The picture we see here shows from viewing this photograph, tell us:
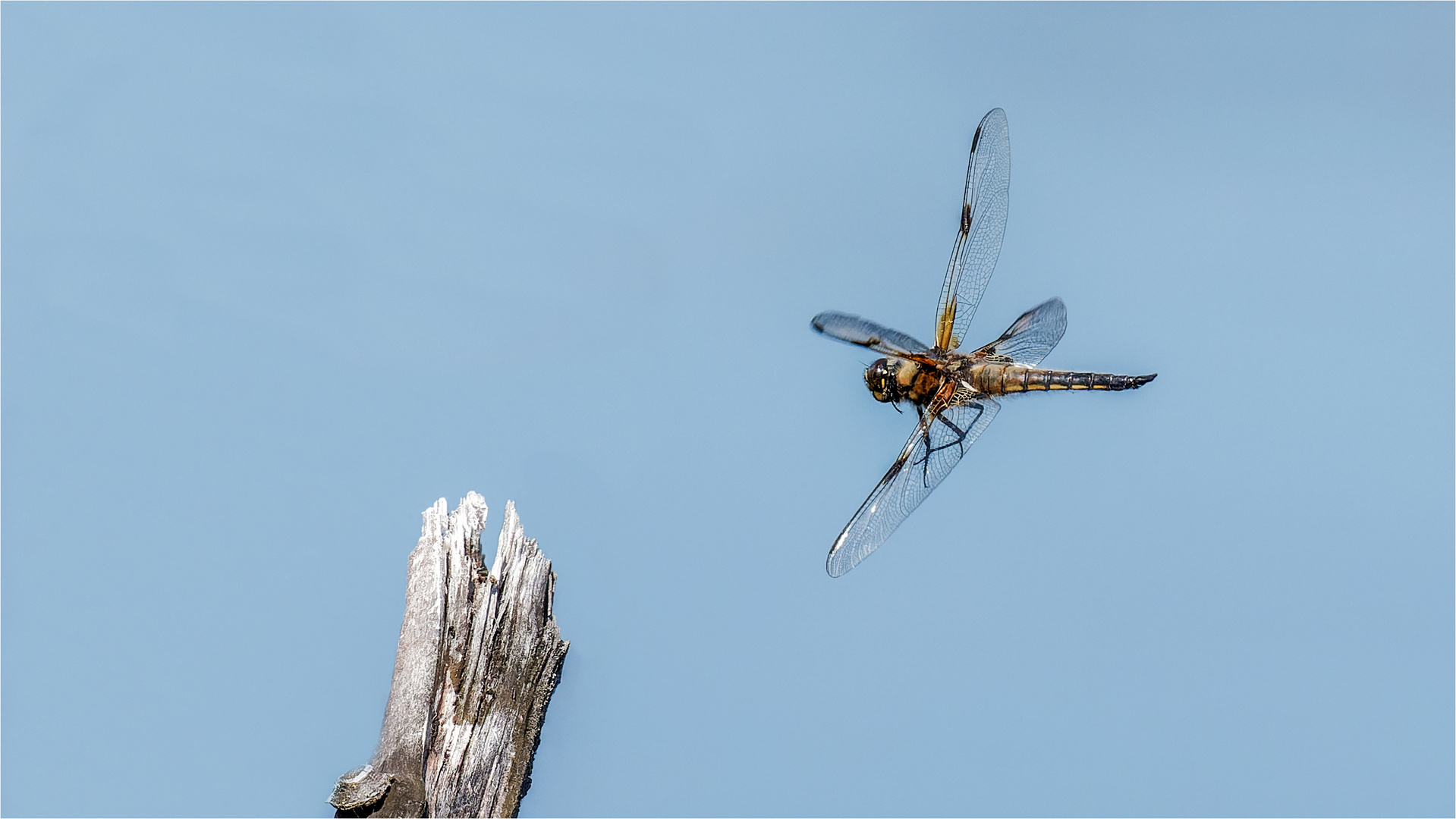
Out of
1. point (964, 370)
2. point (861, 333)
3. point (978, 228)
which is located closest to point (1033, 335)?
point (964, 370)

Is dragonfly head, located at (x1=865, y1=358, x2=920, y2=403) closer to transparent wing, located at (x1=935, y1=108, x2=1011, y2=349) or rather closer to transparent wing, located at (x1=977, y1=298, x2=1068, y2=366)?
transparent wing, located at (x1=935, y1=108, x2=1011, y2=349)

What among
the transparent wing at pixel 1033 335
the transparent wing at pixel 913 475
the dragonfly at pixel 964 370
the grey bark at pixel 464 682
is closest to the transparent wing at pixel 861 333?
the dragonfly at pixel 964 370

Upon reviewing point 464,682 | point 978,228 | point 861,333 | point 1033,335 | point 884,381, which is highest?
point 978,228

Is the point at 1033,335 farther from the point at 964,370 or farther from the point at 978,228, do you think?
the point at 978,228

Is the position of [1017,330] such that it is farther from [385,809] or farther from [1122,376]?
[385,809]

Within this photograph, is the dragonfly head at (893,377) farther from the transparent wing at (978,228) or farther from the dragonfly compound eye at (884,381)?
the transparent wing at (978,228)

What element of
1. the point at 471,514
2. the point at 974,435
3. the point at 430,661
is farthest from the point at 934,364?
the point at 430,661
